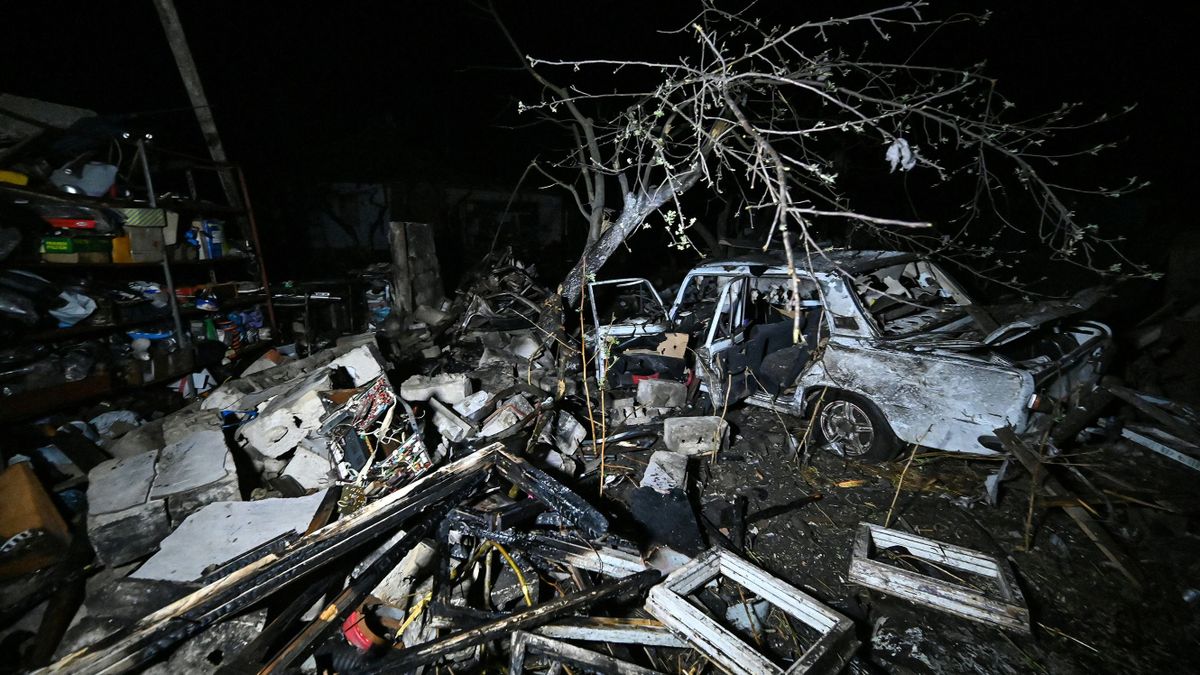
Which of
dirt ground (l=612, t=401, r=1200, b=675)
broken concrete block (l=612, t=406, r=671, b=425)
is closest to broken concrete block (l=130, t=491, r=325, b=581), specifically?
dirt ground (l=612, t=401, r=1200, b=675)

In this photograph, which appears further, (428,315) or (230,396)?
(428,315)

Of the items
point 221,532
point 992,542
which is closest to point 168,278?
point 221,532

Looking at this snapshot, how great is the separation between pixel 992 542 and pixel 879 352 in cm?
157

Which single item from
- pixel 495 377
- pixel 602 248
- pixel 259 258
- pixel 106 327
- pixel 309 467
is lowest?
pixel 309 467

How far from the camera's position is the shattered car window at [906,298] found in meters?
3.98

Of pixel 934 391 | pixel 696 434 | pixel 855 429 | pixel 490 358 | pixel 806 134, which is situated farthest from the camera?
pixel 490 358

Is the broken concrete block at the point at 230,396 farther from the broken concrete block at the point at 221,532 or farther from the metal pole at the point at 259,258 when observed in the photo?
the metal pole at the point at 259,258

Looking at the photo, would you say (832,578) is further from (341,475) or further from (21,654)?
(21,654)

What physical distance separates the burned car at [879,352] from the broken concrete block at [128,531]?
3.97 meters

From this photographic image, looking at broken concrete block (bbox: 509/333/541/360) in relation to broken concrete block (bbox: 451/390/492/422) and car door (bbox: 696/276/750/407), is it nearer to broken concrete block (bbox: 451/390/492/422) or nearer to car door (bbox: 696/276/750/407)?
broken concrete block (bbox: 451/390/492/422)

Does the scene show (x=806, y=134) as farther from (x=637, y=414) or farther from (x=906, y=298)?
(x=637, y=414)

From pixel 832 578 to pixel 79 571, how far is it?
5.49 m

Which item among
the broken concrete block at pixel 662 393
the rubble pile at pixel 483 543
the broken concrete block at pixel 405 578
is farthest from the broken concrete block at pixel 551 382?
the broken concrete block at pixel 405 578

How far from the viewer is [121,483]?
347 cm
